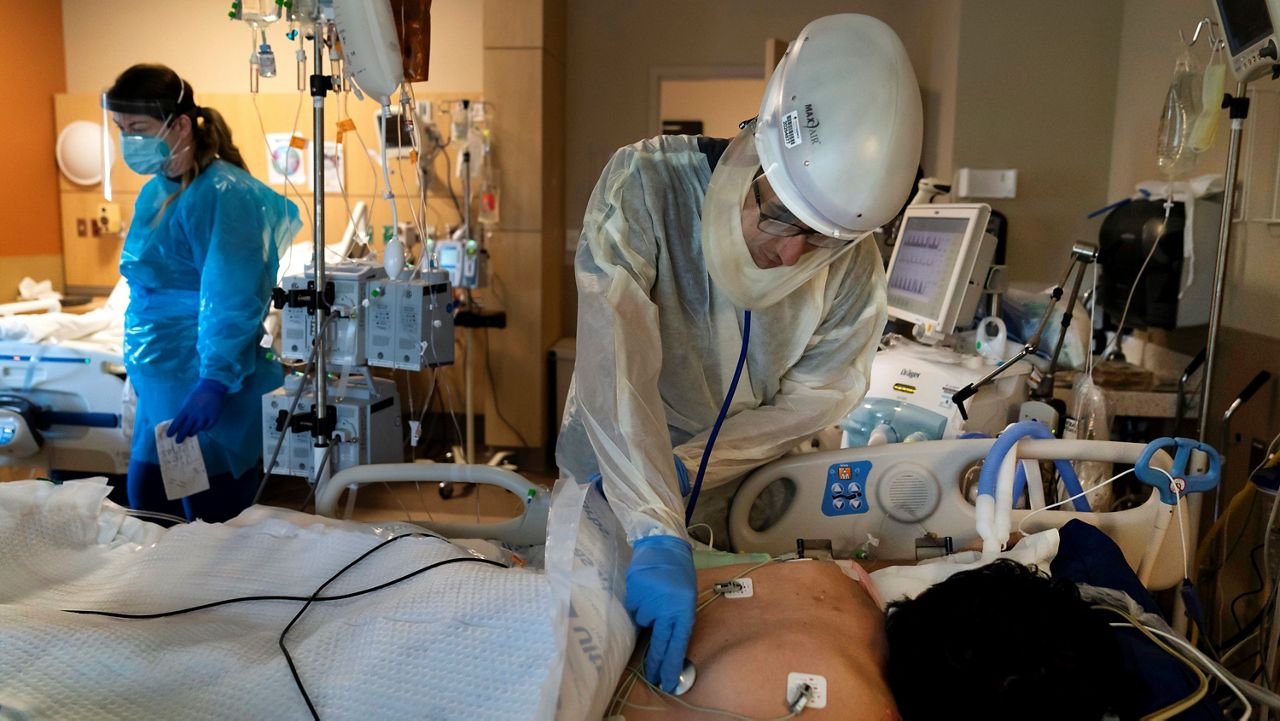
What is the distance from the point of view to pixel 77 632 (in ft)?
3.73

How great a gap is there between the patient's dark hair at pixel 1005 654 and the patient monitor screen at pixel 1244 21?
1.61 meters

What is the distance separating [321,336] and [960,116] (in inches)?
125

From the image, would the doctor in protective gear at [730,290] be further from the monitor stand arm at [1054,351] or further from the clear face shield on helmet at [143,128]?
the clear face shield on helmet at [143,128]

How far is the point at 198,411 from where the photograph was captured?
2389mm

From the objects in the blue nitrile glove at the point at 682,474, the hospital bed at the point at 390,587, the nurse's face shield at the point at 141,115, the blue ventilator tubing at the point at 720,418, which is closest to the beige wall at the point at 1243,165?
the hospital bed at the point at 390,587

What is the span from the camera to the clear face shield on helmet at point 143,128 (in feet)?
7.77

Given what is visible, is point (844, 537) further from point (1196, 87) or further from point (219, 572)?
point (1196, 87)

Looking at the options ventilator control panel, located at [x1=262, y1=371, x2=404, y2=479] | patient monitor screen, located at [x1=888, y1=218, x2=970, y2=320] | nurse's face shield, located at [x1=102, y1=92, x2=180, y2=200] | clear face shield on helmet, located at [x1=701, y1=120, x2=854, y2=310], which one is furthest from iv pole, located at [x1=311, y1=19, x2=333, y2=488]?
patient monitor screen, located at [x1=888, y1=218, x2=970, y2=320]

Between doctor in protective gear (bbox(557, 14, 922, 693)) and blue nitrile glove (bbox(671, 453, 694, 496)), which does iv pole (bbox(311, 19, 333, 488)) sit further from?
blue nitrile glove (bbox(671, 453, 694, 496))

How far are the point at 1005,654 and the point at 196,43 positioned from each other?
5.79 meters

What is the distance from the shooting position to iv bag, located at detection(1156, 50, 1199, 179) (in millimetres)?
2820

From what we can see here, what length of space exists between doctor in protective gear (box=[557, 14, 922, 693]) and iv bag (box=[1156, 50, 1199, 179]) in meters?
1.69

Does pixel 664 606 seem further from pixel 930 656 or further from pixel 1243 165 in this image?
pixel 1243 165

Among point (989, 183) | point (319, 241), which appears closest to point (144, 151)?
point (319, 241)
